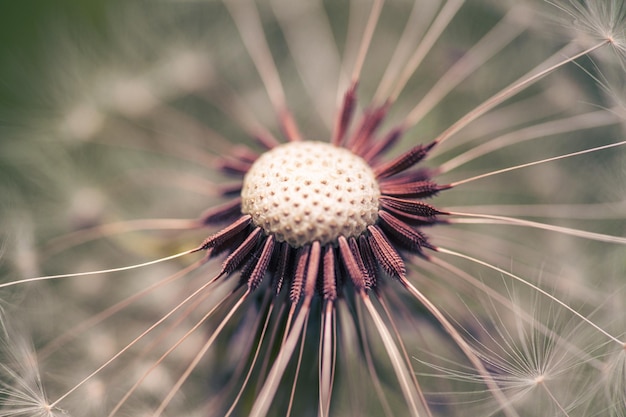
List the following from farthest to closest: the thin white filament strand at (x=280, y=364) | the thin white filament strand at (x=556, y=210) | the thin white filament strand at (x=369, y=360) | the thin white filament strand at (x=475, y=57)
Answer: the thin white filament strand at (x=475, y=57), the thin white filament strand at (x=556, y=210), the thin white filament strand at (x=369, y=360), the thin white filament strand at (x=280, y=364)

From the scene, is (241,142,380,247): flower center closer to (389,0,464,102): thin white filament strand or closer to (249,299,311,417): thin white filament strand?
(249,299,311,417): thin white filament strand

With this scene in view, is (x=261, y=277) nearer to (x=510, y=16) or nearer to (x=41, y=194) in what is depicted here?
(x=41, y=194)

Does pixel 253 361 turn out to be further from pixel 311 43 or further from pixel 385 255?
pixel 311 43

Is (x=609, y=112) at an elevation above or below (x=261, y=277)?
above

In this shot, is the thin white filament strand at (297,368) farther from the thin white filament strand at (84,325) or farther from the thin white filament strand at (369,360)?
the thin white filament strand at (84,325)

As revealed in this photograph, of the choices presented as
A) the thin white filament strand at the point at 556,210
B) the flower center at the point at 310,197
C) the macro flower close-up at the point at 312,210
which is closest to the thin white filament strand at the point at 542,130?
the macro flower close-up at the point at 312,210

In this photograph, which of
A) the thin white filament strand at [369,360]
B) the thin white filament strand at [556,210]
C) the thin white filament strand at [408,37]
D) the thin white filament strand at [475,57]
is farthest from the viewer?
the thin white filament strand at [408,37]

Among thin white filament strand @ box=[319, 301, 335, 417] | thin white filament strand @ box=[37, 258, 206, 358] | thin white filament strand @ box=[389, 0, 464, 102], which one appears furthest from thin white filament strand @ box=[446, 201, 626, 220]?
thin white filament strand @ box=[37, 258, 206, 358]

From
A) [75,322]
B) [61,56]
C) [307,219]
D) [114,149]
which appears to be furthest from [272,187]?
[61,56]
